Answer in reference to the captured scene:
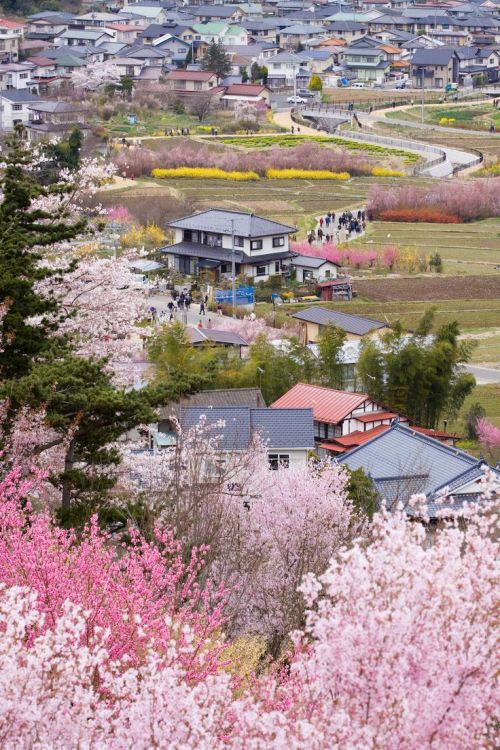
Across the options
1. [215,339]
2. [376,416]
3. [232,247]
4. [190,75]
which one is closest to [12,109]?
[190,75]

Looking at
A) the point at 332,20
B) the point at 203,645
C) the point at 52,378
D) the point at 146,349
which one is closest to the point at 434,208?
the point at 146,349

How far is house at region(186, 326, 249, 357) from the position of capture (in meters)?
22.5

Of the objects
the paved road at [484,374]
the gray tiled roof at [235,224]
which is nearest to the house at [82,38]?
the gray tiled roof at [235,224]

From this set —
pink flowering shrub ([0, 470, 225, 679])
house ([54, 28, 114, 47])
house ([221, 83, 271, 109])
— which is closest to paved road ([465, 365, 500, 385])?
pink flowering shrub ([0, 470, 225, 679])

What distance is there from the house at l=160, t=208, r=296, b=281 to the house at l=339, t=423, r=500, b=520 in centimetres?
1554

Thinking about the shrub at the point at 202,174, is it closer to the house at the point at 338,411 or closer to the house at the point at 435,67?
the house at the point at 435,67

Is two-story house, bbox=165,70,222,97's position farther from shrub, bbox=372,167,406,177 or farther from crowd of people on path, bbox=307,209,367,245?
crowd of people on path, bbox=307,209,367,245

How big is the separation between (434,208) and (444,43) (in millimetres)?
38594

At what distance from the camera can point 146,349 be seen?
20.9 meters

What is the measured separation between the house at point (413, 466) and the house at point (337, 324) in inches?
238

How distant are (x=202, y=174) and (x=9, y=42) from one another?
22099mm

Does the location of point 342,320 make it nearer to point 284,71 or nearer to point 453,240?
point 453,240

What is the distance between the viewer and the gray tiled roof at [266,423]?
1612 centimetres

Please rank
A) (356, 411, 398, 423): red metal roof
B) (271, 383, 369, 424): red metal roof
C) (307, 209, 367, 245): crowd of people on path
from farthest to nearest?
(307, 209, 367, 245): crowd of people on path → (356, 411, 398, 423): red metal roof → (271, 383, 369, 424): red metal roof
